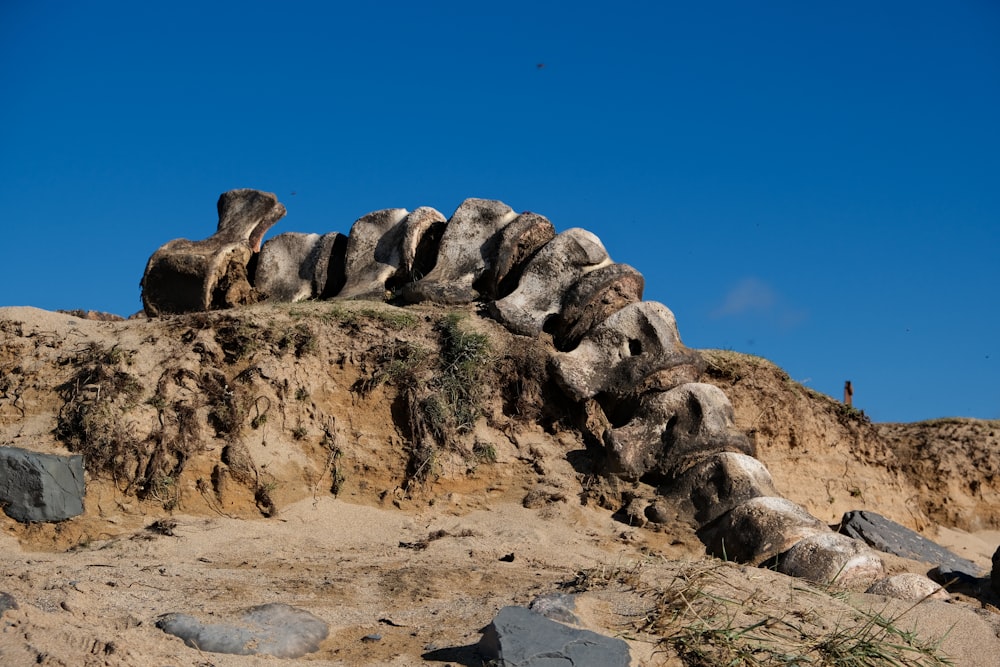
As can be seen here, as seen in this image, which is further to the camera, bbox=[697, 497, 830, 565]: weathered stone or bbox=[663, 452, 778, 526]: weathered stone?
bbox=[663, 452, 778, 526]: weathered stone

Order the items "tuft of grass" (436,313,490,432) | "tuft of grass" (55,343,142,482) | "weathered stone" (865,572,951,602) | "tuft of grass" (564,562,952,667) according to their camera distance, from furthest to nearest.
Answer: "tuft of grass" (436,313,490,432) → "tuft of grass" (55,343,142,482) → "weathered stone" (865,572,951,602) → "tuft of grass" (564,562,952,667)

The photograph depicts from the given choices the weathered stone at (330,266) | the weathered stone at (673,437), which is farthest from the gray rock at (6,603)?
the weathered stone at (330,266)

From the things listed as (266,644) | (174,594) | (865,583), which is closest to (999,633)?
(865,583)

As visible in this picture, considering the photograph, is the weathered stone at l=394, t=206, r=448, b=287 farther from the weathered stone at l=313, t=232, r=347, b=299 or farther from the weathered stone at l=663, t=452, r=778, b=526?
the weathered stone at l=663, t=452, r=778, b=526

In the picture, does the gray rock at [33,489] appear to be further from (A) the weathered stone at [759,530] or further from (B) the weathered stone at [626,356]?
(A) the weathered stone at [759,530]

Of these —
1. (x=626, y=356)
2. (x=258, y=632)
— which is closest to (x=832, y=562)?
(x=626, y=356)

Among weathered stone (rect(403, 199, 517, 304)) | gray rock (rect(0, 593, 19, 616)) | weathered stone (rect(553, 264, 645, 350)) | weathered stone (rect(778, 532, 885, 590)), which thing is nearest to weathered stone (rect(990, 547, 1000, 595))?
weathered stone (rect(778, 532, 885, 590))

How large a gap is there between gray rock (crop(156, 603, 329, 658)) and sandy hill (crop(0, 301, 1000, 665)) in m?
0.09

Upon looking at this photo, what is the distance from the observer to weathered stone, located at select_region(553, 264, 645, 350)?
9.66m

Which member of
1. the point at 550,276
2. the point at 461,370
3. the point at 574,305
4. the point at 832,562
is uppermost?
the point at 550,276

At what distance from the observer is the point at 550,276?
9914 mm

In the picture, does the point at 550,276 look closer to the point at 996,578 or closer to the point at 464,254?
the point at 464,254

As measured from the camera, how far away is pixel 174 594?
6234 millimetres

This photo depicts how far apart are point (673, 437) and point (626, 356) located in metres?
0.89
